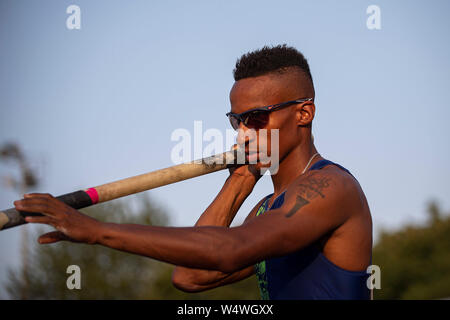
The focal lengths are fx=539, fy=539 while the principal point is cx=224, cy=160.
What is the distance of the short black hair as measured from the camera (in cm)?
396

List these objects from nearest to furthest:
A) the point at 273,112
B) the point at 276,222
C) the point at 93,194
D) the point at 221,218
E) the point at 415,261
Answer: the point at 276,222
the point at 93,194
the point at 273,112
the point at 221,218
the point at 415,261

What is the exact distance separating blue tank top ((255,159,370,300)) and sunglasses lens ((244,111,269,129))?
2.04 feet

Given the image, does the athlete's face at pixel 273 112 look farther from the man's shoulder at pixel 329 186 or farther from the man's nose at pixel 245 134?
the man's shoulder at pixel 329 186

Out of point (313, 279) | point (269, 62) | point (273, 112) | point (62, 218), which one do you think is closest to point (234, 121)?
point (273, 112)

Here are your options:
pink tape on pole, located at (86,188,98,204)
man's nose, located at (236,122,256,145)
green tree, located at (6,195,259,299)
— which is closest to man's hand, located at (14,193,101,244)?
pink tape on pole, located at (86,188,98,204)

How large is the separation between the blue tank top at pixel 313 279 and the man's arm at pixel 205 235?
0.33 m

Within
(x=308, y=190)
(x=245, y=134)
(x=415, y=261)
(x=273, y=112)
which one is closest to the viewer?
(x=308, y=190)

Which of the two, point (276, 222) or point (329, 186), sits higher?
point (329, 186)

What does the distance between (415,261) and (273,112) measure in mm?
27619

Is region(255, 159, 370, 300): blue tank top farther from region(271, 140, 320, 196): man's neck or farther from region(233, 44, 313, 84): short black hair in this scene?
region(233, 44, 313, 84): short black hair

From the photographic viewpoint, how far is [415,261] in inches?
1141

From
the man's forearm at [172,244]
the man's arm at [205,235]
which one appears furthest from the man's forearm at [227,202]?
the man's forearm at [172,244]

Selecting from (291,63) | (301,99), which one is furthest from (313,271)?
(291,63)

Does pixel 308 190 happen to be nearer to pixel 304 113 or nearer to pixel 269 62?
pixel 304 113
